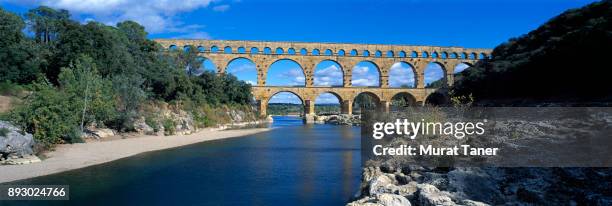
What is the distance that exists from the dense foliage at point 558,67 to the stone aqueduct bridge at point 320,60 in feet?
46.5

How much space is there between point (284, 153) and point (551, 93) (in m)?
22.6

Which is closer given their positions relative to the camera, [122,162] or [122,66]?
[122,162]

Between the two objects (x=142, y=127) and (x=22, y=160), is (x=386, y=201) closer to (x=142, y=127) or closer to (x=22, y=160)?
(x=22, y=160)

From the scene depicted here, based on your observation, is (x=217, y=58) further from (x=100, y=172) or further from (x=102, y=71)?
(x=100, y=172)

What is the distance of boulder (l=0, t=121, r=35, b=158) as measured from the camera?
47.9ft

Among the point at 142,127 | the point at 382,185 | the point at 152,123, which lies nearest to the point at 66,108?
the point at 142,127

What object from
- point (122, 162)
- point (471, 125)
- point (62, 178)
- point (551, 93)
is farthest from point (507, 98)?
point (62, 178)

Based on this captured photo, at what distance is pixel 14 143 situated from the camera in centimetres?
1491

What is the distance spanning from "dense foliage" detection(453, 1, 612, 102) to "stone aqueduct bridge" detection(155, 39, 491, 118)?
1416cm

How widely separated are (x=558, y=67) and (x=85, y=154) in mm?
30432

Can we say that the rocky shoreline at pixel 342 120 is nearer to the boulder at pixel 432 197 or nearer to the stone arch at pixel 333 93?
the stone arch at pixel 333 93

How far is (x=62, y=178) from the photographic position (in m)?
12.8

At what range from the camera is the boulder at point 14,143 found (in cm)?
1459

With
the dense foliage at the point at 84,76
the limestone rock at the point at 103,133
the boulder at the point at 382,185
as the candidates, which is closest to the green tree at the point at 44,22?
the dense foliage at the point at 84,76
